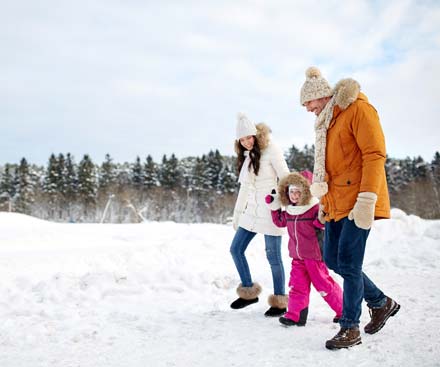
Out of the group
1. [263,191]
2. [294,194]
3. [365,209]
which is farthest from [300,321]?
[263,191]

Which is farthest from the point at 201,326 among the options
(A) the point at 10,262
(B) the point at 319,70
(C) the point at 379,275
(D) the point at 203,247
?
(D) the point at 203,247

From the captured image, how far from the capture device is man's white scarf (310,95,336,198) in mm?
3253

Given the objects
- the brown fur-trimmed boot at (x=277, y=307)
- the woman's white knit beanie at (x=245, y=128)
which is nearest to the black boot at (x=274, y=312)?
the brown fur-trimmed boot at (x=277, y=307)

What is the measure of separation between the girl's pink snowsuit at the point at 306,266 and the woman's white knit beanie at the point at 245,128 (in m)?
1.06

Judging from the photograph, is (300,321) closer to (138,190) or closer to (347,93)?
(347,93)

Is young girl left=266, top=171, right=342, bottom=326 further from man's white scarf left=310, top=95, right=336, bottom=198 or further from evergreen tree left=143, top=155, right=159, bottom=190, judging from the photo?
evergreen tree left=143, top=155, right=159, bottom=190

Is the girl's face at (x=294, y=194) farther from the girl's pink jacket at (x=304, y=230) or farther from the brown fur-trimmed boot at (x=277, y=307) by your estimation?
the brown fur-trimmed boot at (x=277, y=307)

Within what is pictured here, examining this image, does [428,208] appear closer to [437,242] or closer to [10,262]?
[437,242]

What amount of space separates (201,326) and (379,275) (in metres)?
3.47

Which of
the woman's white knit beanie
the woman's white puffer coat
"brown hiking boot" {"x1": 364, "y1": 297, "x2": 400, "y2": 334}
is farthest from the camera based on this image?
the woman's white knit beanie

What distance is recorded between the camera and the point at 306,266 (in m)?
3.75

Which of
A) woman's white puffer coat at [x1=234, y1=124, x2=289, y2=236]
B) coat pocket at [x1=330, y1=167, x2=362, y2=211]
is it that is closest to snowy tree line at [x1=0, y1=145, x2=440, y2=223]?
woman's white puffer coat at [x1=234, y1=124, x2=289, y2=236]

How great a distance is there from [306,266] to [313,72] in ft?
5.95

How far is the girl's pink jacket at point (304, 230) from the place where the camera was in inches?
146
